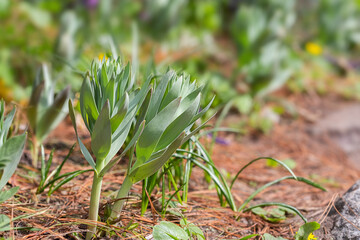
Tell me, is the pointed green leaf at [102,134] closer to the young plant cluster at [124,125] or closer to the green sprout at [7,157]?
the young plant cluster at [124,125]

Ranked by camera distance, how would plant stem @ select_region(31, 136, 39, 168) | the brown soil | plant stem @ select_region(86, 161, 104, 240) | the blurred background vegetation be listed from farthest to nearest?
the blurred background vegetation
plant stem @ select_region(31, 136, 39, 168)
the brown soil
plant stem @ select_region(86, 161, 104, 240)

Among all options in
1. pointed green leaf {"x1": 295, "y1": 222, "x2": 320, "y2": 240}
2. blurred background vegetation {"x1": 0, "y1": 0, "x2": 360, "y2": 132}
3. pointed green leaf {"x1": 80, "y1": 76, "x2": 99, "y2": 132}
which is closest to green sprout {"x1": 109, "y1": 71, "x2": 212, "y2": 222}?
pointed green leaf {"x1": 80, "y1": 76, "x2": 99, "y2": 132}

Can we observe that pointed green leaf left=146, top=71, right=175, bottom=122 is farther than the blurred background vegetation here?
No

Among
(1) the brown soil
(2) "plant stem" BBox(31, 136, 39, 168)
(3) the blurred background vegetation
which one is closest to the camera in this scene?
(1) the brown soil

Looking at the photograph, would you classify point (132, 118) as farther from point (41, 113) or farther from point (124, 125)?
A: point (41, 113)

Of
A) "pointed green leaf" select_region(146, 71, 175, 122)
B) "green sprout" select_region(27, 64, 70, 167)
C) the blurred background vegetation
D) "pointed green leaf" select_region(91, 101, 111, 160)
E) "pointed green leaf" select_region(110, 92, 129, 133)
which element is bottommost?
"pointed green leaf" select_region(91, 101, 111, 160)

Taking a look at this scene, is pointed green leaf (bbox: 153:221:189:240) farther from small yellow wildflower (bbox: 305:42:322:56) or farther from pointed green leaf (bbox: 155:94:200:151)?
small yellow wildflower (bbox: 305:42:322:56)
